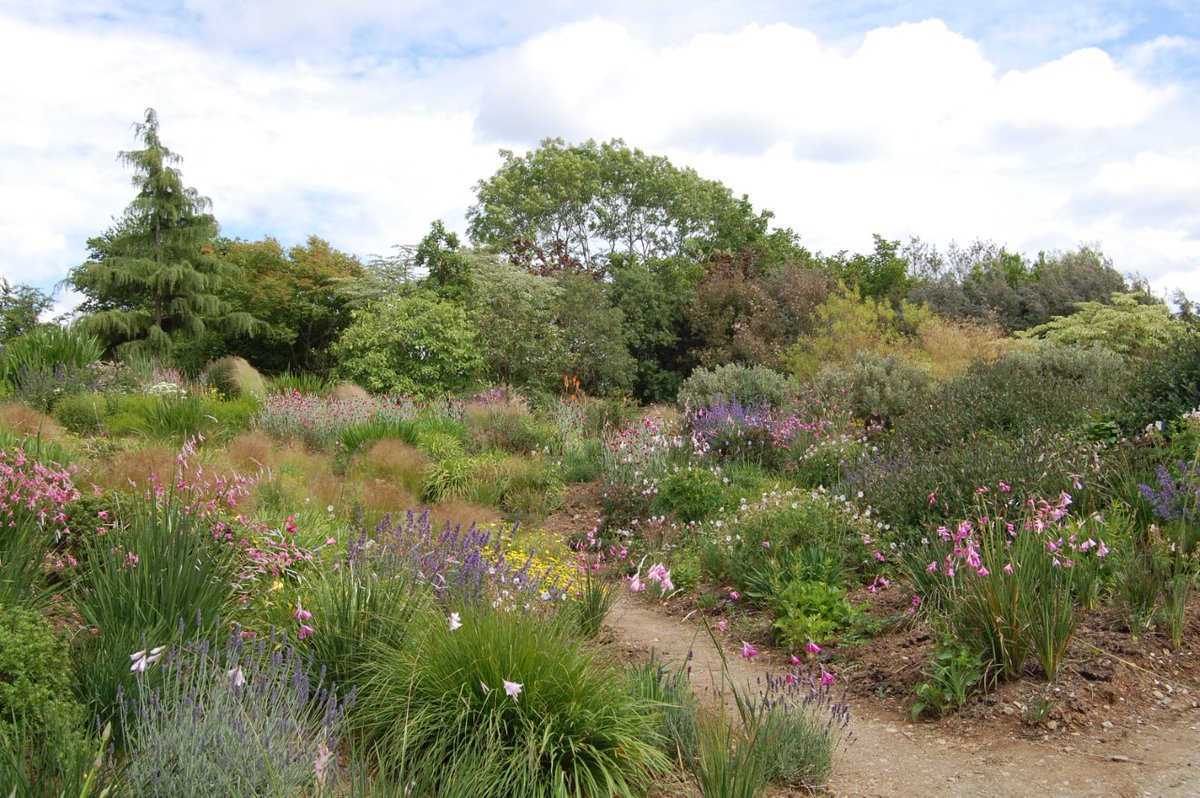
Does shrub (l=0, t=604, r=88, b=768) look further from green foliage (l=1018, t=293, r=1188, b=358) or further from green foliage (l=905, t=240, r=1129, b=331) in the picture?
green foliage (l=905, t=240, r=1129, b=331)

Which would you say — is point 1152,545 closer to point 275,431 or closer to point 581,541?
point 581,541

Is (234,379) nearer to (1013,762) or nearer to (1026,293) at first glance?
(1013,762)

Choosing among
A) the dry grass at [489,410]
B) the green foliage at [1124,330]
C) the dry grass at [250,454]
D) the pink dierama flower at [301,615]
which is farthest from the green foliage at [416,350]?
the pink dierama flower at [301,615]

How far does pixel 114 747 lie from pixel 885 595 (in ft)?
15.1

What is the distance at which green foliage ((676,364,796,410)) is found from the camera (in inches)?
514

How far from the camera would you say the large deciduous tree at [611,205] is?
34969 millimetres

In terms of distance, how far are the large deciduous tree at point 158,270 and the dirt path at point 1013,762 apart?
2189 cm

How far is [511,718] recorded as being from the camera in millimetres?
3369

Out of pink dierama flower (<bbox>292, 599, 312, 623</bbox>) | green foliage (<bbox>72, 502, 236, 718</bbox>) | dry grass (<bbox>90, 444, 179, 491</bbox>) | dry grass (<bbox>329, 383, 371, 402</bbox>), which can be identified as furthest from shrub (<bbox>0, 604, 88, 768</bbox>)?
dry grass (<bbox>329, 383, 371, 402</bbox>)

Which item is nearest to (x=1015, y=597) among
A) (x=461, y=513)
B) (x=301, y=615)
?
(x=301, y=615)

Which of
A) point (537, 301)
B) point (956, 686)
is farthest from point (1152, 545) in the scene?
point (537, 301)

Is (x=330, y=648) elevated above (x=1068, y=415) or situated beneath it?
situated beneath

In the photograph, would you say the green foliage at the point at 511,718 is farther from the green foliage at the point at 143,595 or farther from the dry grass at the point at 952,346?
the dry grass at the point at 952,346

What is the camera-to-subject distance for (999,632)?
14.5 ft
